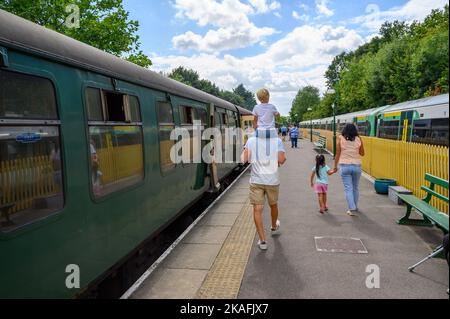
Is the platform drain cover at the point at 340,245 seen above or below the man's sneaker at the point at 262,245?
below

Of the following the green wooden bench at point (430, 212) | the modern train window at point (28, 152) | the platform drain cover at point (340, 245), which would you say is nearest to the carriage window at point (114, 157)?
the modern train window at point (28, 152)

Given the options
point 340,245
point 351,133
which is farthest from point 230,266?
point 351,133

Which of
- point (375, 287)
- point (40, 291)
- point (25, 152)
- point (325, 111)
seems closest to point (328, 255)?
point (375, 287)

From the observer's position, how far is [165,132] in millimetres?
6109

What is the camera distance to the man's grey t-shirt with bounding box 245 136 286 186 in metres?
5.07

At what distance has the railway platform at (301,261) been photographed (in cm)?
381

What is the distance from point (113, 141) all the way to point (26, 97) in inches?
A: 55.9

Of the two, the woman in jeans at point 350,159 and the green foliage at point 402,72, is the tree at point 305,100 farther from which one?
the woman in jeans at point 350,159

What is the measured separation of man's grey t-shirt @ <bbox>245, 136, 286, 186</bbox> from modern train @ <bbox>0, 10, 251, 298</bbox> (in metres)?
1.53

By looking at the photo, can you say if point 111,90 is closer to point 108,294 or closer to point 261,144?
point 261,144

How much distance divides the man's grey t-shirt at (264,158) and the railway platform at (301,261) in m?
1.01

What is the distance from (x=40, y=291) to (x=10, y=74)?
1.67 meters

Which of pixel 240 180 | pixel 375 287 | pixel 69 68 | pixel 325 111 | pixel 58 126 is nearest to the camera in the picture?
pixel 58 126

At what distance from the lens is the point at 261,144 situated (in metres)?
5.11
